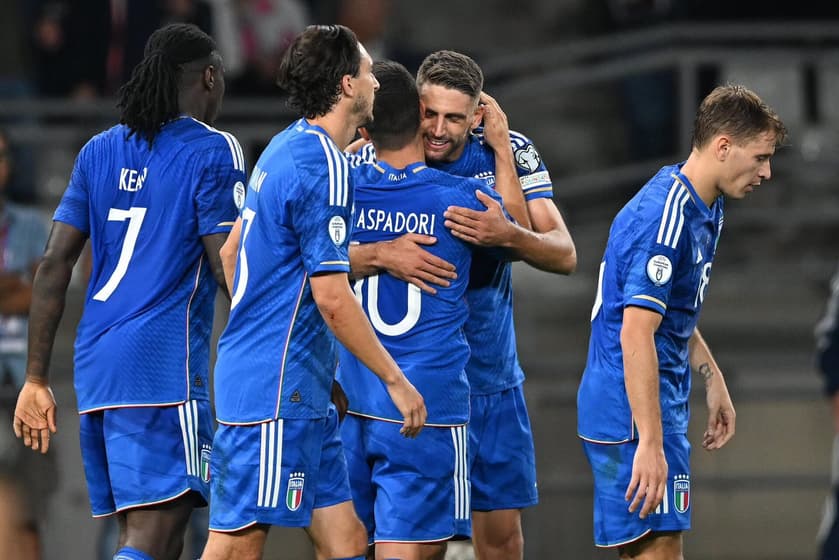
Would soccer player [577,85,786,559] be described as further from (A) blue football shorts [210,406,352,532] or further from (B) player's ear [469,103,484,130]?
(A) blue football shorts [210,406,352,532]

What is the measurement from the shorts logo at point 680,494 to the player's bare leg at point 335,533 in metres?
1.07

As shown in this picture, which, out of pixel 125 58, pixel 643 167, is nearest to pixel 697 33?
pixel 643 167

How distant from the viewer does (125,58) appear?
30.6 ft

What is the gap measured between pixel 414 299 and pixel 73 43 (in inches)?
214

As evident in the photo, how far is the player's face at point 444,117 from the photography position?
16.4 ft

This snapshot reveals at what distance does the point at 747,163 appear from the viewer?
4.73m

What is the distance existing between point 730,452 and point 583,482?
4.93ft

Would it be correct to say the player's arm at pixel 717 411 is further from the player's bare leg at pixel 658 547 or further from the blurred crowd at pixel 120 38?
the blurred crowd at pixel 120 38

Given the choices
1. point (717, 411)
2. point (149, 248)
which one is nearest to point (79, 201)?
point (149, 248)

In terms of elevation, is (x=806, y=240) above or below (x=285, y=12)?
below

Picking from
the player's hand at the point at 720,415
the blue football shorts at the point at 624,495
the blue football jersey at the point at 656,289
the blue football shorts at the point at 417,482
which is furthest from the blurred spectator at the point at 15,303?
the player's hand at the point at 720,415

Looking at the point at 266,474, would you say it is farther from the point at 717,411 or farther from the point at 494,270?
the point at 717,411

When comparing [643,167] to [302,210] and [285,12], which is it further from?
[302,210]

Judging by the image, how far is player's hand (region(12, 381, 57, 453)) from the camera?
191 inches
